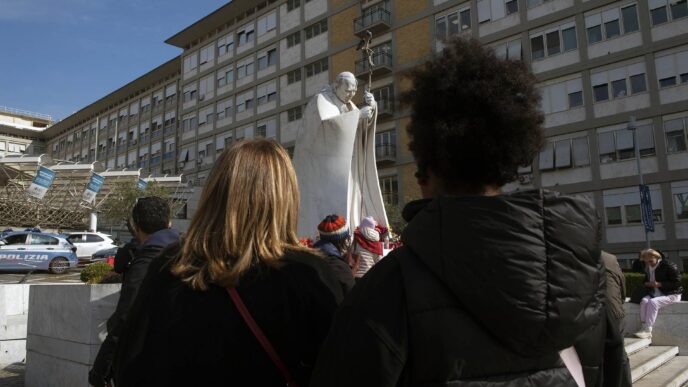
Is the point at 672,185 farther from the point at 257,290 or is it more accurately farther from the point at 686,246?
the point at 257,290

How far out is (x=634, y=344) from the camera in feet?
26.8

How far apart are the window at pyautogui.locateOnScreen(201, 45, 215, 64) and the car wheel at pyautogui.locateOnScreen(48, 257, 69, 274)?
3264cm

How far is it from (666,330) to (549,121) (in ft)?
71.4

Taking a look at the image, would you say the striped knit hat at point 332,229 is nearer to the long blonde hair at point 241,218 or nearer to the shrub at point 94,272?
the long blonde hair at point 241,218

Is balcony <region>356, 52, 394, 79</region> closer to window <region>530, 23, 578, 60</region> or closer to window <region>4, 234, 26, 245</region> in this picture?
window <region>530, 23, 578, 60</region>

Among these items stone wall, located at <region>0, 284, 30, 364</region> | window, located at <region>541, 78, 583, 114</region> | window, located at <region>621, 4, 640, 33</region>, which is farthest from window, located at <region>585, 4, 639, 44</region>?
stone wall, located at <region>0, 284, 30, 364</region>

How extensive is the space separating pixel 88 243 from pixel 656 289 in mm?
24202

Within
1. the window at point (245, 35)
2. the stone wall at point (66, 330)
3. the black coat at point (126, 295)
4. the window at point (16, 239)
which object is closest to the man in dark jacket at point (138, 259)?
the black coat at point (126, 295)

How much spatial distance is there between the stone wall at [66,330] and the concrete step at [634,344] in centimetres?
680

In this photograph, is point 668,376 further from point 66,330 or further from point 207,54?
point 207,54

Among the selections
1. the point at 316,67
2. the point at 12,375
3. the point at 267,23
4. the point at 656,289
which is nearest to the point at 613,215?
the point at 656,289

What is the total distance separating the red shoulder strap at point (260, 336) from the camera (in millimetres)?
1544

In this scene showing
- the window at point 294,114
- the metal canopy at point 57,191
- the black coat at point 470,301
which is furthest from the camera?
the window at point 294,114

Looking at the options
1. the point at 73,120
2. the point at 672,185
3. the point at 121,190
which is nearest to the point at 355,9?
the point at 121,190
